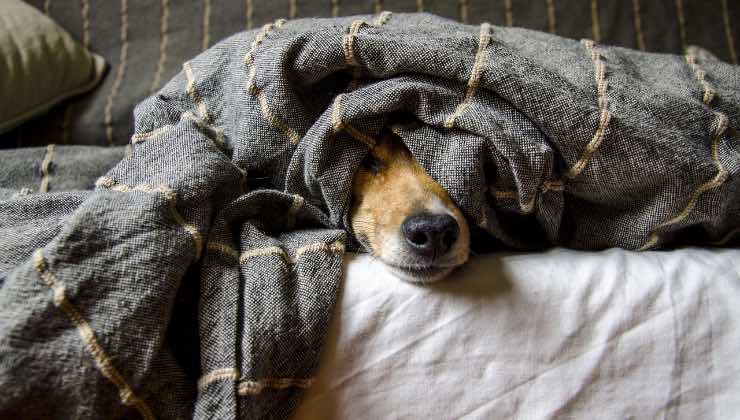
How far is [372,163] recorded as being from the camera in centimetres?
103

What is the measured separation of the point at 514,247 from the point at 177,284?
1.90 ft

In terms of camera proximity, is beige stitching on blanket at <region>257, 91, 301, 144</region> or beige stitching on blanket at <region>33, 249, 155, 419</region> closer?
beige stitching on blanket at <region>33, 249, 155, 419</region>

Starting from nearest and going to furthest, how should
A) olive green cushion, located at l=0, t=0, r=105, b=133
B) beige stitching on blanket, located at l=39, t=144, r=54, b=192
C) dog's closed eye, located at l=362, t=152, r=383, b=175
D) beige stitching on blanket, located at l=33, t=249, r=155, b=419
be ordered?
beige stitching on blanket, located at l=33, t=249, r=155, b=419 < dog's closed eye, located at l=362, t=152, r=383, b=175 < beige stitching on blanket, located at l=39, t=144, r=54, b=192 < olive green cushion, located at l=0, t=0, r=105, b=133

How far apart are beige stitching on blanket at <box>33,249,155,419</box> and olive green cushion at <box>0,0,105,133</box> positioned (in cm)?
87

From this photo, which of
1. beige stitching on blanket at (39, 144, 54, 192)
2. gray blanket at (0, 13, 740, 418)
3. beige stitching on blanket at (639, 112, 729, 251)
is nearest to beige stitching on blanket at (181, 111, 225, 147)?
gray blanket at (0, 13, 740, 418)

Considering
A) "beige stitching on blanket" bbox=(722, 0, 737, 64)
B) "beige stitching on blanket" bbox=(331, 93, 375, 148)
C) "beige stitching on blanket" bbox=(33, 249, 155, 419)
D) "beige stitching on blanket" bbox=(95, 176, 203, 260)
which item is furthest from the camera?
"beige stitching on blanket" bbox=(722, 0, 737, 64)

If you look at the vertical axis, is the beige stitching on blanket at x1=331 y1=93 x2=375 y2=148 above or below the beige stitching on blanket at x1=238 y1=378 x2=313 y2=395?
above

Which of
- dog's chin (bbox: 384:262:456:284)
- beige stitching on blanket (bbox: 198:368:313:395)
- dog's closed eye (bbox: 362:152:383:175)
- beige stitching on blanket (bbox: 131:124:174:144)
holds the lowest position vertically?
beige stitching on blanket (bbox: 198:368:313:395)

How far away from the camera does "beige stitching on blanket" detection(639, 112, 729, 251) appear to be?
902 mm

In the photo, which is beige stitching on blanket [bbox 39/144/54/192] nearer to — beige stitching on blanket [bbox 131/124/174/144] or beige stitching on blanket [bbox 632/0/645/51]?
beige stitching on blanket [bbox 131/124/174/144]

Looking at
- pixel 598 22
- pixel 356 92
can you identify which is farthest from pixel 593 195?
pixel 598 22

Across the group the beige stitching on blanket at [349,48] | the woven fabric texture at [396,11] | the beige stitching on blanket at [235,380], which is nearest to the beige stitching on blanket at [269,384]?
the beige stitching on blanket at [235,380]

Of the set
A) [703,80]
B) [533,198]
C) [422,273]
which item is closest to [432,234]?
[422,273]

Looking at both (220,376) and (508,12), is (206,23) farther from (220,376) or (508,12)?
(220,376)
